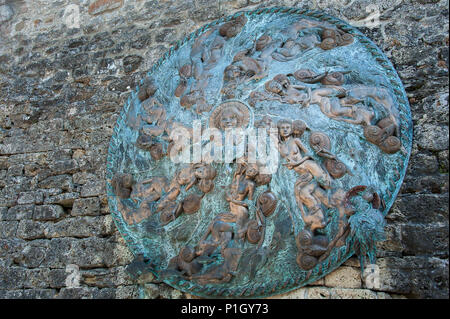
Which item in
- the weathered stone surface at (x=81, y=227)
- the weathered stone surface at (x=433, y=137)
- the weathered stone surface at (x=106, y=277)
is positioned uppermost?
the weathered stone surface at (x=433, y=137)

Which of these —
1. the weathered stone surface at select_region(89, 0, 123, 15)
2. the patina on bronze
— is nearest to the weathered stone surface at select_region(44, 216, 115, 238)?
the patina on bronze

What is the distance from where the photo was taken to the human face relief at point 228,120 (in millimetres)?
3088

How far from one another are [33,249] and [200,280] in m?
1.34

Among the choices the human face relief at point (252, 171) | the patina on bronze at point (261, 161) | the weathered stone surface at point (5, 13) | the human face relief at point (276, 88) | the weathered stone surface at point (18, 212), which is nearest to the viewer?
the patina on bronze at point (261, 161)

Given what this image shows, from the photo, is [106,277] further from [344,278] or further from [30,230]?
[344,278]

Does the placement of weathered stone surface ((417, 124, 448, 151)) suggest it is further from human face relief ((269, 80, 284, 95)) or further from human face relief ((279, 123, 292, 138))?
human face relief ((269, 80, 284, 95))

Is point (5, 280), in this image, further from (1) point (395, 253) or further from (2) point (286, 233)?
(1) point (395, 253)

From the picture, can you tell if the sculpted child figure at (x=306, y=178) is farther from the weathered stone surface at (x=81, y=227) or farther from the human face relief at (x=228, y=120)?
the weathered stone surface at (x=81, y=227)

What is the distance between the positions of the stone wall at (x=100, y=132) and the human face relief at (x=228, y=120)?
916 millimetres

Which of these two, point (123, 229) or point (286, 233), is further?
point (123, 229)

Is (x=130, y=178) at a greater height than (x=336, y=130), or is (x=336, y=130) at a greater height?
(x=336, y=130)

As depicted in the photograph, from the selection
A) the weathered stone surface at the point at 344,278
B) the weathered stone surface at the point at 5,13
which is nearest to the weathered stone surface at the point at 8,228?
the weathered stone surface at the point at 5,13

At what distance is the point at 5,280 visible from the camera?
3350 mm
